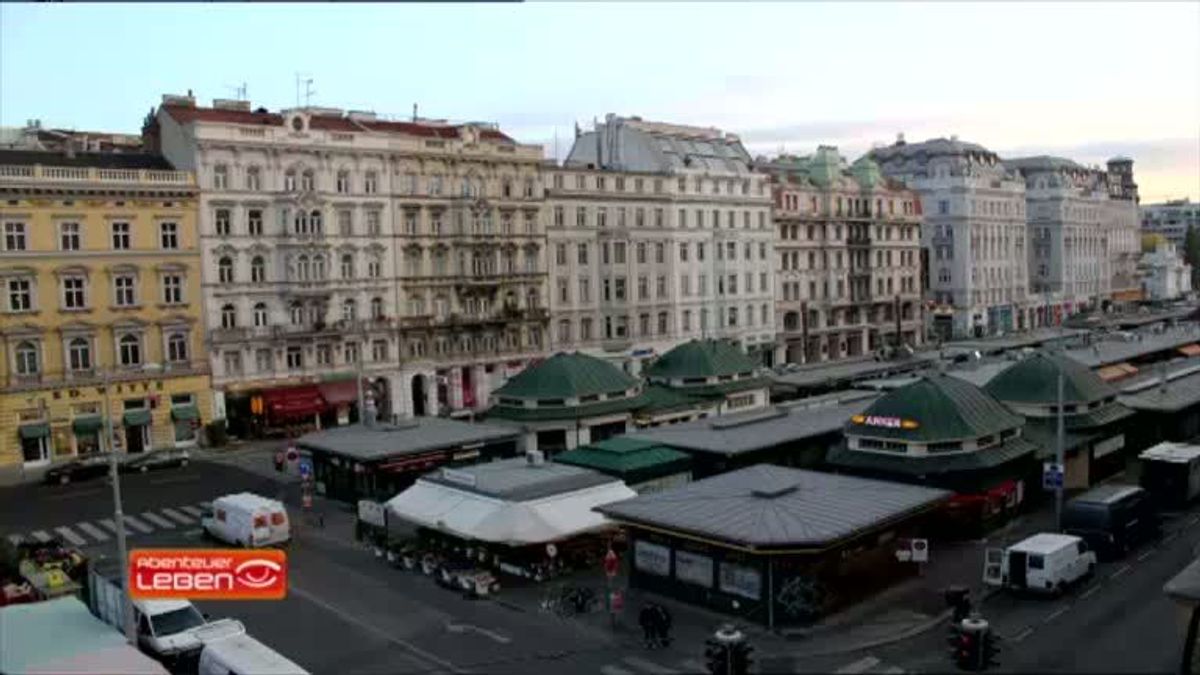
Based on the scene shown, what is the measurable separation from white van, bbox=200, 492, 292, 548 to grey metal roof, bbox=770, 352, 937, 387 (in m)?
38.8

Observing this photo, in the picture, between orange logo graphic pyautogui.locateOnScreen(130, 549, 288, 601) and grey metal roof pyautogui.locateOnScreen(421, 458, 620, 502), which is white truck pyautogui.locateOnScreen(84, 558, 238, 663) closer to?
orange logo graphic pyautogui.locateOnScreen(130, 549, 288, 601)

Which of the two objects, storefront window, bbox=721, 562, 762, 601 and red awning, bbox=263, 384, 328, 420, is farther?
red awning, bbox=263, 384, 328, 420

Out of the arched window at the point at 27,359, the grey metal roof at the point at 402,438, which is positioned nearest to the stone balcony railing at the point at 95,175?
the arched window at the point at 27,359

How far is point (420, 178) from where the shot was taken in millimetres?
83875

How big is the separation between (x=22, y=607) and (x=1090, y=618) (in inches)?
1199

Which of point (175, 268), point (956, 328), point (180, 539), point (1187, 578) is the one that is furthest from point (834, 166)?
point (1187, 578)

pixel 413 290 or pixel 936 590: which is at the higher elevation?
pixel 413 290

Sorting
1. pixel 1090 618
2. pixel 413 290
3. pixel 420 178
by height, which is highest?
pixel 420 178

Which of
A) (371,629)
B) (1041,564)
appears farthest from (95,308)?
(1041,564)

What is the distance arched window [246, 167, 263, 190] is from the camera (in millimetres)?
75062

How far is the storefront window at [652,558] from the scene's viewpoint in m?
36.5

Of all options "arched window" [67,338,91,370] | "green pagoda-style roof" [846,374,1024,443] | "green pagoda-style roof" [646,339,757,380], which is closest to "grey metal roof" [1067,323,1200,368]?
"green pagoda-style roof" [646,339,757,380]

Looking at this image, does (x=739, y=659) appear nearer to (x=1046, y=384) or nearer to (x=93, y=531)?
(x=1046, y=384)

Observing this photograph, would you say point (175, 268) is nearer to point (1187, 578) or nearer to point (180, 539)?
point (180, 539)
